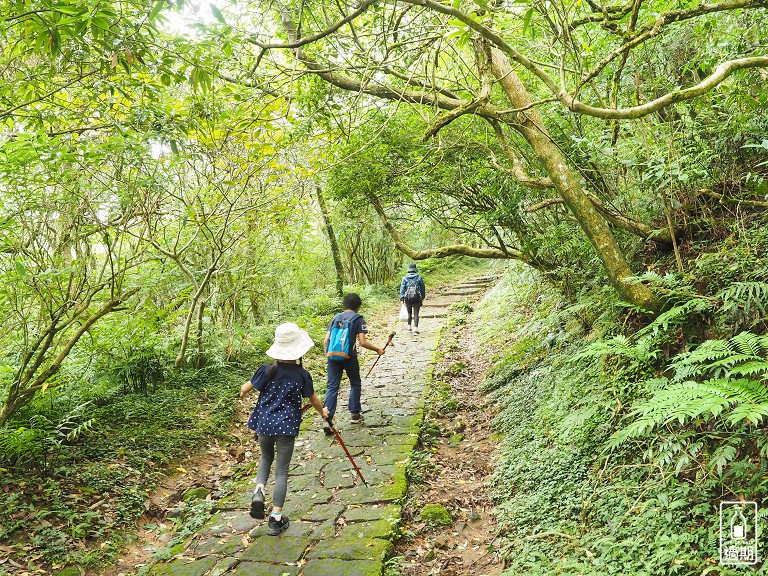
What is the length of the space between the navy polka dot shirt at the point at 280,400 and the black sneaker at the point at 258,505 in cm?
56

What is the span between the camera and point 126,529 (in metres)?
5.07

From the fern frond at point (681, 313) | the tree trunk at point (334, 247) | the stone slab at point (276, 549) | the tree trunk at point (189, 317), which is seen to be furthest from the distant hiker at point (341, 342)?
the tree trunk at point (334, 247)

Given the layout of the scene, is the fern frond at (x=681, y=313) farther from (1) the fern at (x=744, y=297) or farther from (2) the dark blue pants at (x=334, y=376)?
(2) the dark blue pants at (x=334, y=376)

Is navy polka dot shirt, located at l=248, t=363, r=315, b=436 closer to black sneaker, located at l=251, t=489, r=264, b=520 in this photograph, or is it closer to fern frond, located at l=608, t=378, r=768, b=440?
black sneaker, located at l=251, t=489, r=264, b=520

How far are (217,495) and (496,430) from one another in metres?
3.77

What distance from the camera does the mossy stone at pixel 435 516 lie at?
16.1 ft

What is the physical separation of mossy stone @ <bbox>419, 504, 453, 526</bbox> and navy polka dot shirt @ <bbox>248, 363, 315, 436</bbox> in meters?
1.57

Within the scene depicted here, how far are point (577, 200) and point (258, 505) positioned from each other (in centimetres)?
469

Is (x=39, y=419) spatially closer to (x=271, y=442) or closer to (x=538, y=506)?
(x=271, y=442)

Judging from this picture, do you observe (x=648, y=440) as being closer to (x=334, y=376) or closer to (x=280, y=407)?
(x=280, y=407)

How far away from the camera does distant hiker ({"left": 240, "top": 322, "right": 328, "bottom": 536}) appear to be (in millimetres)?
4719

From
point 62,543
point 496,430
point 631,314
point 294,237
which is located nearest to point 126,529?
point 62,543

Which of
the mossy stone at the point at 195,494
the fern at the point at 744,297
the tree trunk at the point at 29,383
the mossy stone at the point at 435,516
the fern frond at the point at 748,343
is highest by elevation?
the tree trunk at the point at 29,383

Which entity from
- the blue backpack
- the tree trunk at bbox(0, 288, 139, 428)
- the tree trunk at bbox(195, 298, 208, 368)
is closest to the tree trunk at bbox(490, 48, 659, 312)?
the blue backpack
